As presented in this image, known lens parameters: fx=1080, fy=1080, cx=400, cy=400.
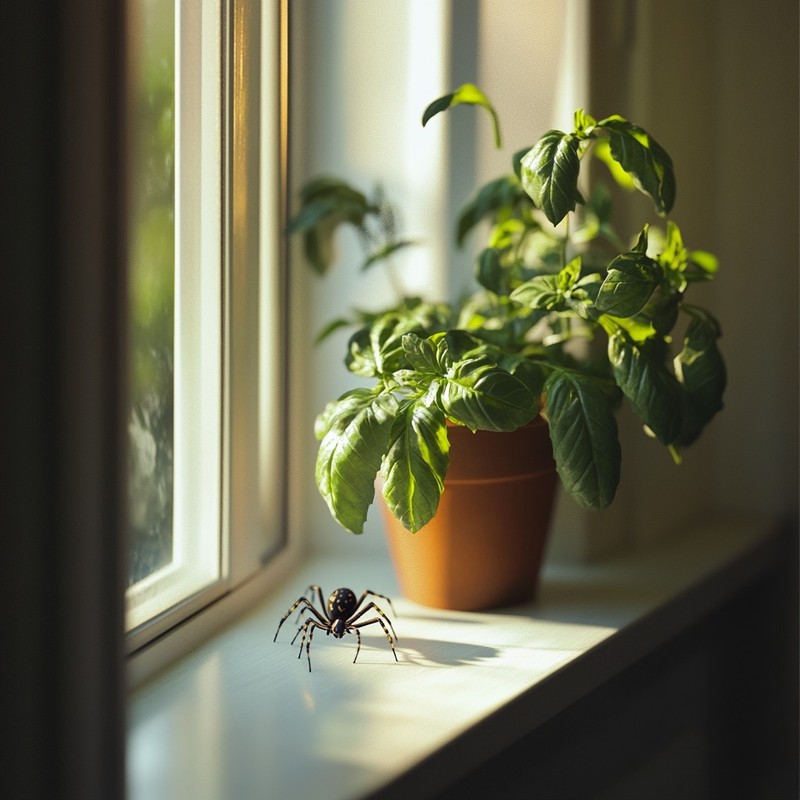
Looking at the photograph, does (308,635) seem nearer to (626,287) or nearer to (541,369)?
(541,369)

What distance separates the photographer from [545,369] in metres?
1.07

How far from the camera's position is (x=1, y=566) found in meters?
0.58

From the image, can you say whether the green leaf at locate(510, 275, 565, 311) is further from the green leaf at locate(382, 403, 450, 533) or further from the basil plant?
the green leaf at locate(382, 403, 450, 533)

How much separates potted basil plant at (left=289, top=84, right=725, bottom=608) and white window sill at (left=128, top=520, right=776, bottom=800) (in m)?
0.14

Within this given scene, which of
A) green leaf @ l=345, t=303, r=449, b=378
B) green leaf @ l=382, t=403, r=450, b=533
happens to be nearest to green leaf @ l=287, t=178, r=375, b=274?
green leaf @ l=345, t=303, r=449, b=378

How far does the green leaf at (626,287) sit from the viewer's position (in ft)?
3.14

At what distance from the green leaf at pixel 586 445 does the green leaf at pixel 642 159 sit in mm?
200

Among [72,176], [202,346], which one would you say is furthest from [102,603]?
[202,346]

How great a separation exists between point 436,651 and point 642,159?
1.65ft

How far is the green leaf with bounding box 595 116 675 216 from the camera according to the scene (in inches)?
39.2

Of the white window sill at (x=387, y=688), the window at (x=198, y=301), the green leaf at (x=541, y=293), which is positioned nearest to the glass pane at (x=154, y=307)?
the window at (x=198, y=301)

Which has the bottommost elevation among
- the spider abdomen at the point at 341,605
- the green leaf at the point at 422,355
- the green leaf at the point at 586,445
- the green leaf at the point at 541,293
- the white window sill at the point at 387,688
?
the white window sill at the point at 387,688

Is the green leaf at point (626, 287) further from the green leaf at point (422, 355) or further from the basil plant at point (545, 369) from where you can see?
the green leaf at point (422, 355)

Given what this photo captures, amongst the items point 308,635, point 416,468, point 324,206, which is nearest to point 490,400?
point 416,468
